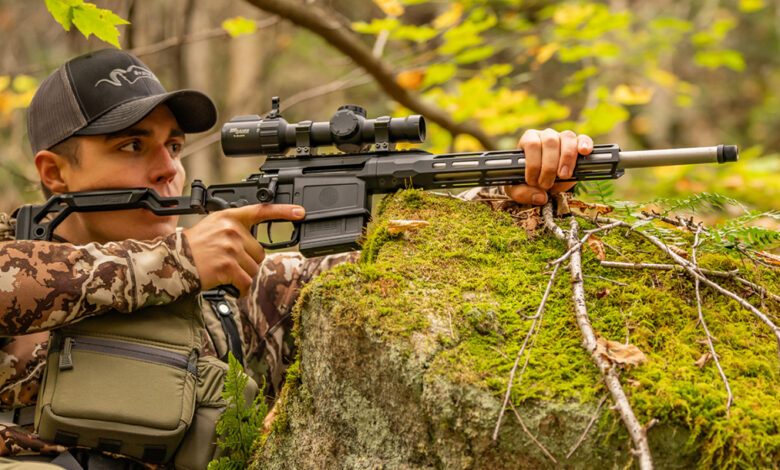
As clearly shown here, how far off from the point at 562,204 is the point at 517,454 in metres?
1.41

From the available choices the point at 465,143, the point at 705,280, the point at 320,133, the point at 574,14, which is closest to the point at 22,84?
the point at 465,143

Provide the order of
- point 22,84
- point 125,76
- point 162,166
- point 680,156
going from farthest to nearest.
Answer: point 22,84
point 125,76
point 162,166
point 680,156

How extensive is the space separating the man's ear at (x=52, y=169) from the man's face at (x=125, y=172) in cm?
6

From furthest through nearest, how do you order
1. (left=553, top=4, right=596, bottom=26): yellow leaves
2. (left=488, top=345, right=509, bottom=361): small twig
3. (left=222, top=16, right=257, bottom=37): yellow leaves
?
(left=553, top=4, right=596, bottom=26): yellow leaves → (left=222, top=16, right=257, bottom=37): yellow leaves → (left=488, top=345, right=509, bottom=361): small twig

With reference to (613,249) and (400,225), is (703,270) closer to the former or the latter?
(613,249)

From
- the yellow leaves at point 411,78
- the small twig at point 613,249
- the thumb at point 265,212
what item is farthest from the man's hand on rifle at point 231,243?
the yellow leaves at point 411,78

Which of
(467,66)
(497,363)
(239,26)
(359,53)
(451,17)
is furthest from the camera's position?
(467,66)

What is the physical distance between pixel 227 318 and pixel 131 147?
125 centimetres

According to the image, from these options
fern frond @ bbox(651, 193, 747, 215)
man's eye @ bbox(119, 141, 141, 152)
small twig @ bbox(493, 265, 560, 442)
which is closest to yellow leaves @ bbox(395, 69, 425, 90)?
man's eye @ bbox(119, 141, 141, 152)

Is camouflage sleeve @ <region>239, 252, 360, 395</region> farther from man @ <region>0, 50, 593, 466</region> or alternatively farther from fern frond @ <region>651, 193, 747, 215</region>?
fern frond @ <region>651, 193, 747, 215</region>

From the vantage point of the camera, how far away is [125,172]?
3.58 m

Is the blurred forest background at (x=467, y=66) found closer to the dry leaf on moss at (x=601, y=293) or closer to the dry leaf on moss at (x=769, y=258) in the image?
the dry leaf on moss at (x=769, y=258)

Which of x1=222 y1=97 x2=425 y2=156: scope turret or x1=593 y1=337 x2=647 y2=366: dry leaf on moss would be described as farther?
x1=222 y1=97 x2=425 y2=156: scope turret

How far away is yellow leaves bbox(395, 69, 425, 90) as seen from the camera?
7093mm
